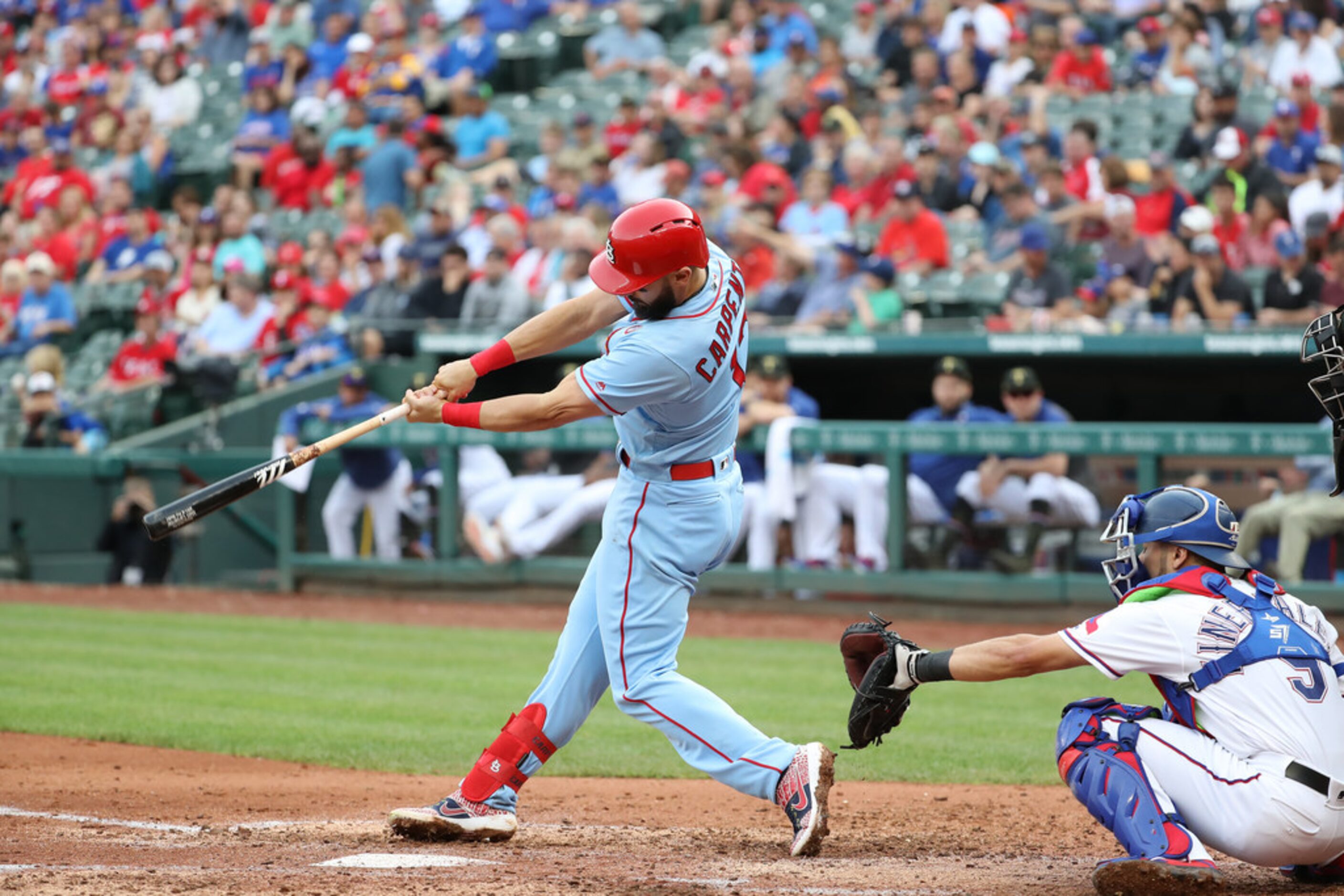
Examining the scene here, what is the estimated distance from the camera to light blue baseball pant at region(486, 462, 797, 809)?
4148mm

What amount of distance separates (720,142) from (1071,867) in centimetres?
1024

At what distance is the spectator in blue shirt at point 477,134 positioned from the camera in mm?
15625

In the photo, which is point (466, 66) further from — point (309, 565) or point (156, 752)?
point (156, 752)

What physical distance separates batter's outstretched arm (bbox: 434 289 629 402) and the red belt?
475 millimetres

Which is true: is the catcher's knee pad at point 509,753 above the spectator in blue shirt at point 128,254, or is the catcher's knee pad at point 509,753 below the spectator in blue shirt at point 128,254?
below

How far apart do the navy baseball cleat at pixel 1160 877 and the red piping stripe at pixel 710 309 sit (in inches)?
63.8

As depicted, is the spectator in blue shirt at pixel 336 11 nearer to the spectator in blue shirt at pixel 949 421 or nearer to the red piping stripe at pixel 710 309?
the spectator in blue shirt at pixel 949 421

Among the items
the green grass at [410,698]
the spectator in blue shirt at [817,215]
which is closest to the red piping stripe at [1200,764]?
the green grass at [410,698]

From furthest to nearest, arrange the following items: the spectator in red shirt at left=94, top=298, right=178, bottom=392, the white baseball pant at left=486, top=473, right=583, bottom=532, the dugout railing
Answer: the spectator in red shirt at left=94, top=298, right=178, bottom=392 < the white baseball pant at left=486, top=473, right=583, bottom=532 < the dugout railing

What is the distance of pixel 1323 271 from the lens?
9.80 metres

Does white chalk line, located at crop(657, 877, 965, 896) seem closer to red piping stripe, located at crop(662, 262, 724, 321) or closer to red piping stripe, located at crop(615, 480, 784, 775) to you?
red piping stripe, located at crop(615, 480, 784, 775)

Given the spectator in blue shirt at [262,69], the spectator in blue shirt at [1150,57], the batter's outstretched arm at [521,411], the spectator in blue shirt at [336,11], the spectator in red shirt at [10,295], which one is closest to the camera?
the batter's outstretched arm at [521,411]

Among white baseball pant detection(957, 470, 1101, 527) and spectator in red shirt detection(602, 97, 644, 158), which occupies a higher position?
spectator in red shirt detection(602, 97, 644, 158)

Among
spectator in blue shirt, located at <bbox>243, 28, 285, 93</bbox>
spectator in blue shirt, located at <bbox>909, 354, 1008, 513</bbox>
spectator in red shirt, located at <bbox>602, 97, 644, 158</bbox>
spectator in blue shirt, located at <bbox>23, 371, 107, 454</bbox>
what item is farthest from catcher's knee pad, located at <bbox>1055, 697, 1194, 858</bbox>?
spectator in blue shirt, located at <bbox>243, 28, 285, 93</bbox>
